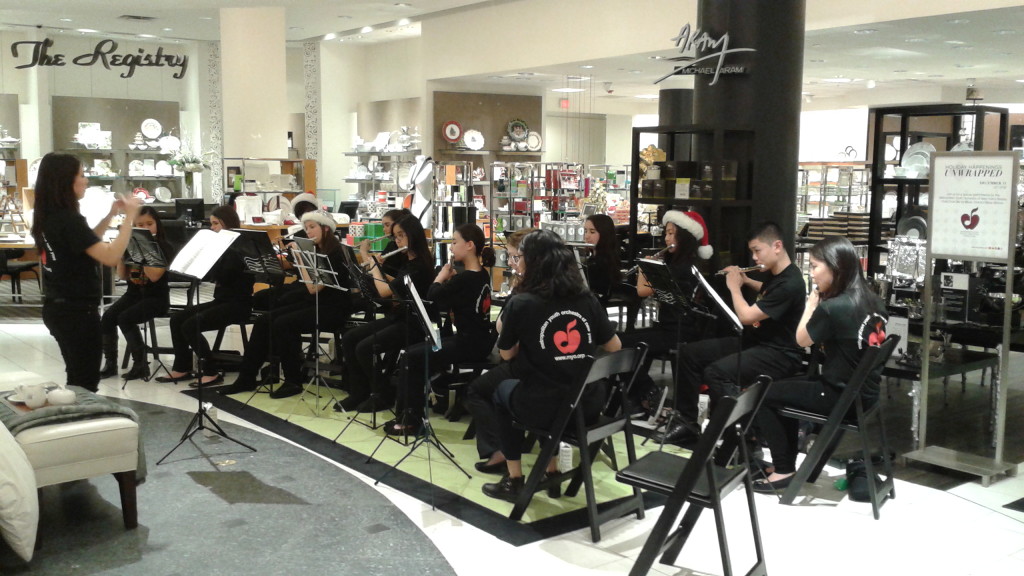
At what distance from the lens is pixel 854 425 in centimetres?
424

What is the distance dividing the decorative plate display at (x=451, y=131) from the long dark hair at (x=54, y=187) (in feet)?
26.5

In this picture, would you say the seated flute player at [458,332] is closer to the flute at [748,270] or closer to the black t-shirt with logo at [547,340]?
the black t-shirt with logo at [547,340]

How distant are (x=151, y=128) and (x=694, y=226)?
11.8m

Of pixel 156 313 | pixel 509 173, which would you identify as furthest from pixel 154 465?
pixel 509 173

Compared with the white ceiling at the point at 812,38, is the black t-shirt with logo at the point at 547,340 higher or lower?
lower

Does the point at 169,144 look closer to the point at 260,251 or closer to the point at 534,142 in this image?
the point at 534,142

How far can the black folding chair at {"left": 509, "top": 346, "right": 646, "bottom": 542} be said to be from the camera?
3799 millimetres

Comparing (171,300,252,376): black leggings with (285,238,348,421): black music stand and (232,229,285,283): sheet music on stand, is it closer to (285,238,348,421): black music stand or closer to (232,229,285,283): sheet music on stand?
(232,229,285,283): sheet music on stand

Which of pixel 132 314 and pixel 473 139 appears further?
pixel 473 139

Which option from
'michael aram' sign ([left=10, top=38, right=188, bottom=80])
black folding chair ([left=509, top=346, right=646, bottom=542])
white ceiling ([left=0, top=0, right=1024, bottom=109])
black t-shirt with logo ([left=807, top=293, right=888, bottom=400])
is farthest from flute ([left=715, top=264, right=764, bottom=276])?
'michael aram' sign ([left=10, top=38, right=188, bottom=80])

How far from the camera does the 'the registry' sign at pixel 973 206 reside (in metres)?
4.52

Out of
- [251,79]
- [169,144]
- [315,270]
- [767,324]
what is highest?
[251,79]

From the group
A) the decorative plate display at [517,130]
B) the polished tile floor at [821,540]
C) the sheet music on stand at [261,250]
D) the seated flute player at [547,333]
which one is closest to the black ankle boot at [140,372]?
the sheet music on stand at [261,250]

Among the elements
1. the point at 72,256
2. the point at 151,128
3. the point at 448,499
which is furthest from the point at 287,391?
the point at 151,128
